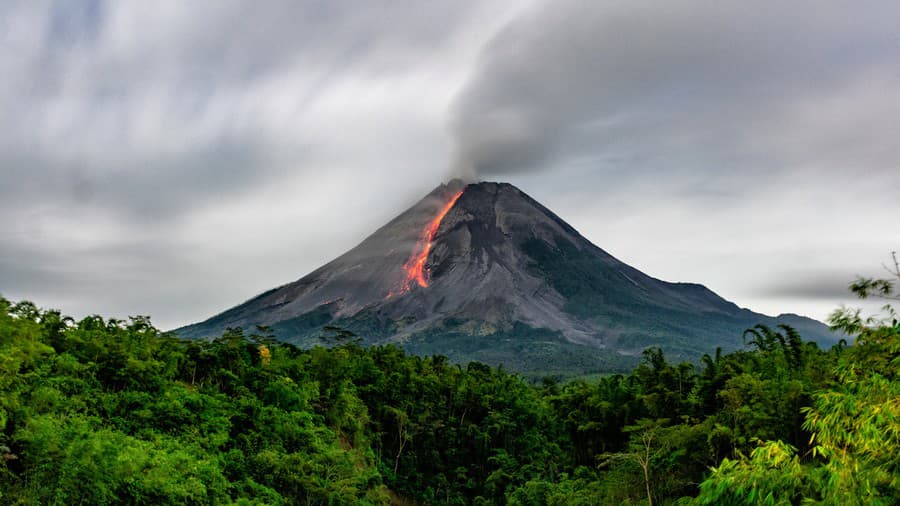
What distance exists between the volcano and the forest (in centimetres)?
9948

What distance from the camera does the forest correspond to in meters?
6.55

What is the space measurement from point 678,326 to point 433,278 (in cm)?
7759

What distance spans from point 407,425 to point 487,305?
13476cm

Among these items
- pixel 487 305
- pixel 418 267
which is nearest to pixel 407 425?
pixel 487 305

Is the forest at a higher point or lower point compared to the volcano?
lower

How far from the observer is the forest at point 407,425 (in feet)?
21.5

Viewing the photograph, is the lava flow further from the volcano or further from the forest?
the forest

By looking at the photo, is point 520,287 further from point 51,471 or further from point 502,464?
point 51,471

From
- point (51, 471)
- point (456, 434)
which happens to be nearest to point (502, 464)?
point (456, 434)

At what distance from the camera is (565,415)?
94.8 ft

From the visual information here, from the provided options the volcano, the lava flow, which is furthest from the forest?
the lava flow

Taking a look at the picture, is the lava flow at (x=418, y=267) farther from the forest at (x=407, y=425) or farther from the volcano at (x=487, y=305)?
the forest at (x=407, y=425)

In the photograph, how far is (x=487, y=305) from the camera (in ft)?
547

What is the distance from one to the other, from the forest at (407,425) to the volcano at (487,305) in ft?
326
